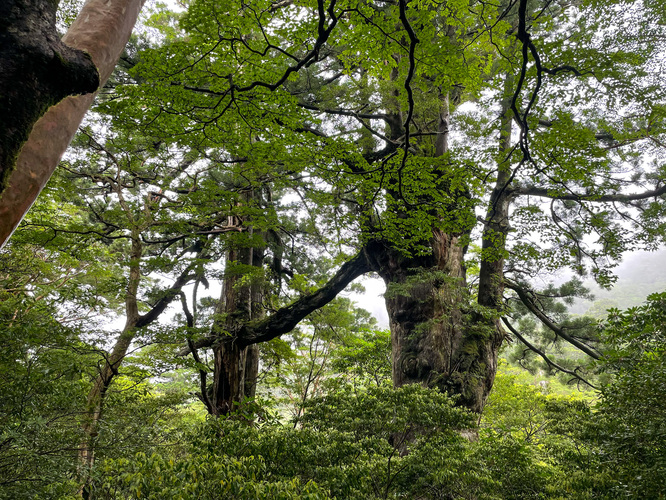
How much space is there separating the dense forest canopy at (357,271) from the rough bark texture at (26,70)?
4.28 ft

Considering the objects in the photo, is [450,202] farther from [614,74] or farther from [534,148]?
[614,74]

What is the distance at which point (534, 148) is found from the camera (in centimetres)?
414

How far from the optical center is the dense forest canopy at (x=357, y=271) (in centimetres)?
305

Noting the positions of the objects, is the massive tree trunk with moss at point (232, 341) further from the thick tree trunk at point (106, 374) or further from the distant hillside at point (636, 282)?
the distant hillside at point (636, 282)

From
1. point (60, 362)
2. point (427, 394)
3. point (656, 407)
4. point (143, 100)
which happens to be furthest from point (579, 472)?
point (143, 100)

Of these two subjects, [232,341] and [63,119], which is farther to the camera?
[232,341]

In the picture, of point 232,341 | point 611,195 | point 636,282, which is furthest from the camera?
point 636,282

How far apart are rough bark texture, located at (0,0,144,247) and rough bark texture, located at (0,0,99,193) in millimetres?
29

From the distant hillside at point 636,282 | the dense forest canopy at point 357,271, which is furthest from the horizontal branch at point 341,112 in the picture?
the distant hillside at point 636,282

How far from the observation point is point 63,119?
1.25 m

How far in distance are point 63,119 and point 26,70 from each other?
0.30m

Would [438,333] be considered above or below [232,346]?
above

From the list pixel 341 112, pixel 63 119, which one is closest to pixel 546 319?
pixel 341 112

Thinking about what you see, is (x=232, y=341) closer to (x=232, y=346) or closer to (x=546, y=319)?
(x=232, y=346)
